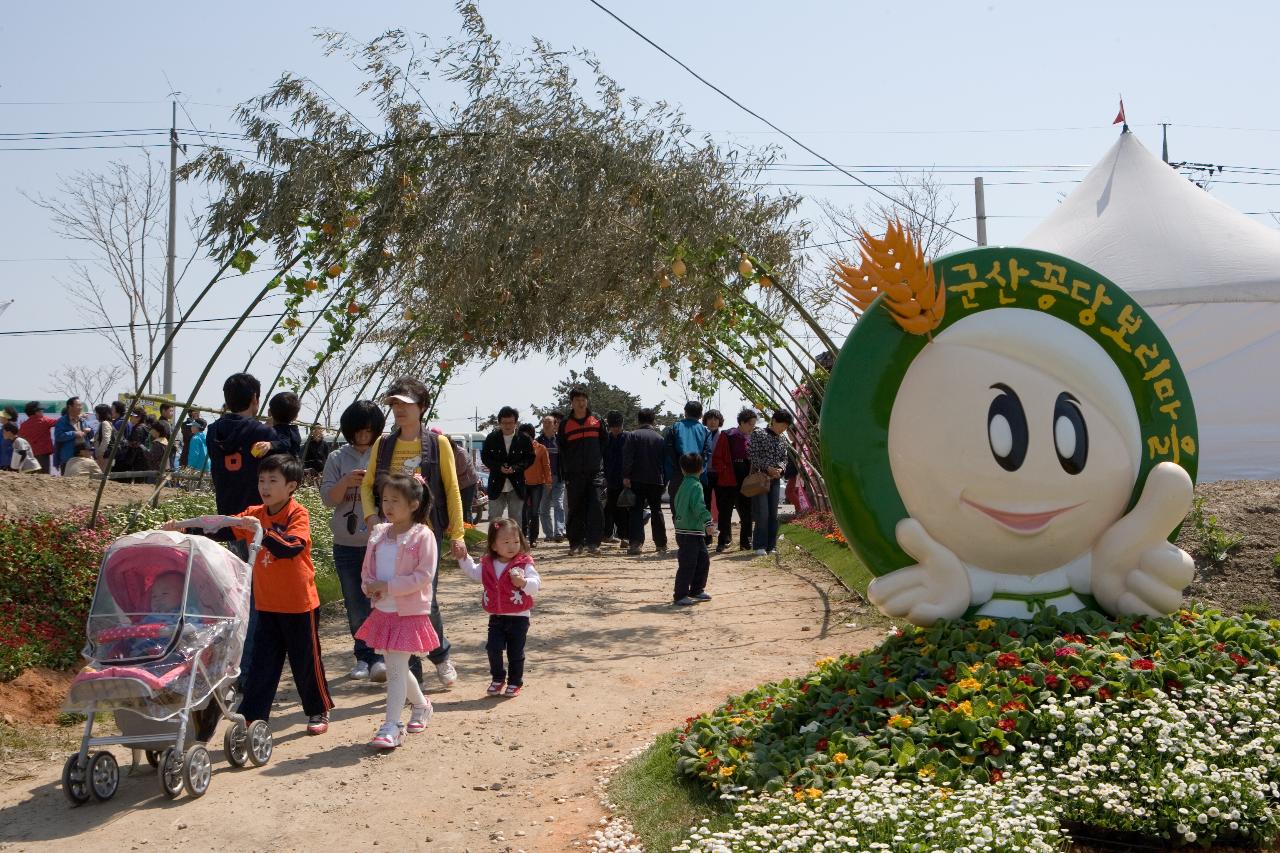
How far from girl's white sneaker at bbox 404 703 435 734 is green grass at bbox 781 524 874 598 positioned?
13.1 ft

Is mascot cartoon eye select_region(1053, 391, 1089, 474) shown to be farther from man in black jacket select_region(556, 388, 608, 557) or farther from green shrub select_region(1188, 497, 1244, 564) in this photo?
man in black jacket select_region(556, 388, 608, 557)

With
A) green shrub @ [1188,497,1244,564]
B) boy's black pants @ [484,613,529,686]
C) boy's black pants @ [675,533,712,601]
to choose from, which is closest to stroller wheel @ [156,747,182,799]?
boy's black pants @ [484,613,529,686]

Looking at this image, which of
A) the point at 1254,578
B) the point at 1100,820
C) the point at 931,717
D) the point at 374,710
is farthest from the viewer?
the point at 1254,578

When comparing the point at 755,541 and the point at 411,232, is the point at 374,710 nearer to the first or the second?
the point at 411,232

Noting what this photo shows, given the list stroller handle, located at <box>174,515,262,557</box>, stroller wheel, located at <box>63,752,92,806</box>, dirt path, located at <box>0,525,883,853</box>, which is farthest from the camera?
stroller handle, located at <box>174,515,262,557</box>

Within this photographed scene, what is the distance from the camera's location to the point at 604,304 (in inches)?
543

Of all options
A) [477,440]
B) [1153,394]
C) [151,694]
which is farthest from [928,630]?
[477,440]

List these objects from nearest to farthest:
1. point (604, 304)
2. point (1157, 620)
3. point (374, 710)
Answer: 1. point (1157, 620)
2. point (374, 710)
3. point (604, 304)

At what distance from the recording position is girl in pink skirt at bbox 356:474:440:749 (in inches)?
252

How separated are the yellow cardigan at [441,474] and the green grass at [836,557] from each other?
3514mm

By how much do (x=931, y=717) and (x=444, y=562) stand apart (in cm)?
964

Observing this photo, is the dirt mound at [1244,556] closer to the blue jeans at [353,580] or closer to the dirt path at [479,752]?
the dirt path at [479,752]

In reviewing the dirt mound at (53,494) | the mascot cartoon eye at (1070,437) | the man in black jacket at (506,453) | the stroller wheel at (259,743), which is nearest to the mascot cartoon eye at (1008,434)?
the mascot cartoon eye at (1070,437)

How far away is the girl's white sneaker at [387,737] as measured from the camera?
20.3 ft
